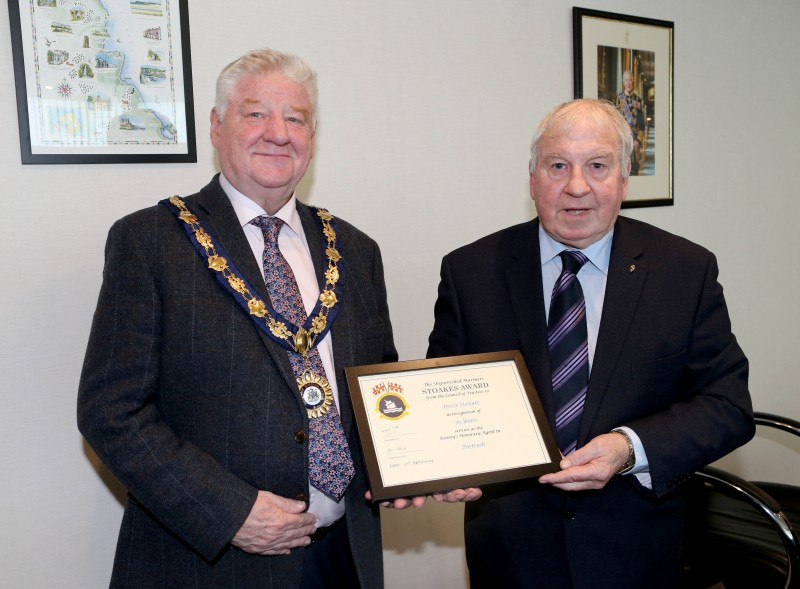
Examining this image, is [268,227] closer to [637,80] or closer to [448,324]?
[448,324]

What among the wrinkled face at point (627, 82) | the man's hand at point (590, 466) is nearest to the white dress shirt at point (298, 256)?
the man's hand at point (590, 466)

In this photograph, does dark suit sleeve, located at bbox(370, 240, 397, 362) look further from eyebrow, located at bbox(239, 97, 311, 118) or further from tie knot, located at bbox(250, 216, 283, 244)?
eyebrow, located at bbox(239, 97, 311, 118)

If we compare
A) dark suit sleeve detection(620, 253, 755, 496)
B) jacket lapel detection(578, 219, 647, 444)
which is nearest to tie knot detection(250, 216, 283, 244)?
jacket lapel detection(578, 219, 647, 444)

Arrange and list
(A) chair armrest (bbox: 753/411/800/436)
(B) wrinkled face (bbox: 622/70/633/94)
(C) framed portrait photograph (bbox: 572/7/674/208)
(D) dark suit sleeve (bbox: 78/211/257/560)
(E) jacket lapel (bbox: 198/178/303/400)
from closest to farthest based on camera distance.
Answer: (D) dark suit sleeve (bbox: 78/211/257/560) → (E) jacket lapel (bbox: 198/178/303/400) → (A) chair armrest (bbox: 753/411/800/436) → (C) framed portrait photograph (bbox: 572/7/674/208) → (B) wrinkled face (bbox: 622/70/633/94)

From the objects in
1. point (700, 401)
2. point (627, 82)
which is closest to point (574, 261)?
point (700, 401)

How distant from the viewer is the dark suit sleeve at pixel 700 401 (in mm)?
1610

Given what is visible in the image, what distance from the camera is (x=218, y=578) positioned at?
1.56 metres

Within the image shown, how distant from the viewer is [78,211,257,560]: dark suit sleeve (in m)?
1.44

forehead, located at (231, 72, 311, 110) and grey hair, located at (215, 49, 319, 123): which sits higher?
grey hair, located at (215, 49, 319, 123)

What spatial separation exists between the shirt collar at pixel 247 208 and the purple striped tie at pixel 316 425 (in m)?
A: 0.09

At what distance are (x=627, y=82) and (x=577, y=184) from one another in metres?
1.56

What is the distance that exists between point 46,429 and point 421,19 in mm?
1757

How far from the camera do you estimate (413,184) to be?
2539 millimetres

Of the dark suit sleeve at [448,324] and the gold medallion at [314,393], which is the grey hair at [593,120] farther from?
the gold medallion at [314,393]
